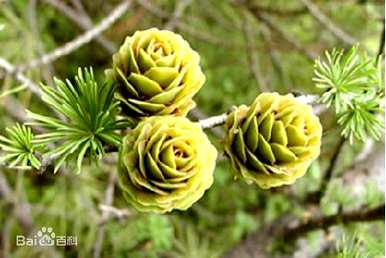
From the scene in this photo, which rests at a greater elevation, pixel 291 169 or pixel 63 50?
pixel 63 50

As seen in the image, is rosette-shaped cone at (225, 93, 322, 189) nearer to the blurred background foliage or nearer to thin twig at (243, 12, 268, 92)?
the blurred background foliage

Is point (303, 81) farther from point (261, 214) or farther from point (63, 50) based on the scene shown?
point (63, 50)

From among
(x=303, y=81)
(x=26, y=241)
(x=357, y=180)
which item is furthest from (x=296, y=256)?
(x=303, y=81)

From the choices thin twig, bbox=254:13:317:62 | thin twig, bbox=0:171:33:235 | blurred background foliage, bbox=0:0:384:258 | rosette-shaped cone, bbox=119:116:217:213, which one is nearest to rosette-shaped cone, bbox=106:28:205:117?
rosette-shaped cone, bbox=119:116:217:213

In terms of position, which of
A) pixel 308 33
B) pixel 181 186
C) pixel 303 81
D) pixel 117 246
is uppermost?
pixel 308 33

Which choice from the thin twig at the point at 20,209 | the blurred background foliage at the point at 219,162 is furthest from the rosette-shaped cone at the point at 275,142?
the thin twig at the point at 20,209
